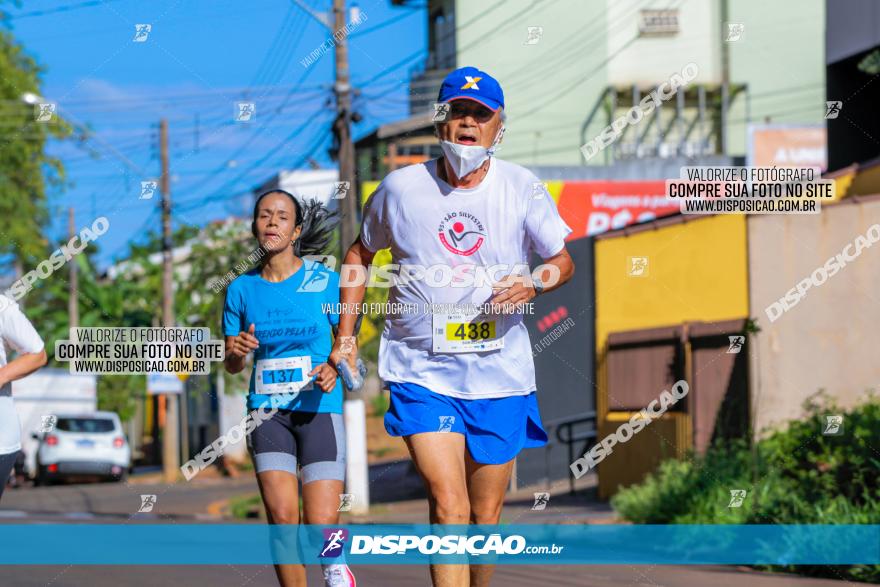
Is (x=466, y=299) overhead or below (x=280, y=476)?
overhead

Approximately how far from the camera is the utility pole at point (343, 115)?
59.2 ft

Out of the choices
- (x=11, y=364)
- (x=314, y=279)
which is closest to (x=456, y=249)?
(x=314, y=279)

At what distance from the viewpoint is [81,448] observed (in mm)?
31938

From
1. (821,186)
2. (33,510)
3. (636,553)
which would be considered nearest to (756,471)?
(636,553)

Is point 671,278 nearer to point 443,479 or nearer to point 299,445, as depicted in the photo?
point 299,445

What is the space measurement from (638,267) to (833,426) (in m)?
6.53

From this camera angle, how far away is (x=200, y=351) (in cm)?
1310

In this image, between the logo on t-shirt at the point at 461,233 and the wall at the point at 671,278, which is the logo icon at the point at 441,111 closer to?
the logo on t-shirt at the point at 461,233

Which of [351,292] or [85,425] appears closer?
[351,292]

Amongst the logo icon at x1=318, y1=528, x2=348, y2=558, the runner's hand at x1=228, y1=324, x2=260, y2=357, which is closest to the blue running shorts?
the logo icon at x1=318, y1=528, x2=348, y2=558

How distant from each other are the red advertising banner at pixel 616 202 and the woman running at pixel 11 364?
27870mm

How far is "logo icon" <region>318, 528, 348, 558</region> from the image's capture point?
6.51 metres

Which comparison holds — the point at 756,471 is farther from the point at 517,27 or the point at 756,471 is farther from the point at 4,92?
the point at 4,92

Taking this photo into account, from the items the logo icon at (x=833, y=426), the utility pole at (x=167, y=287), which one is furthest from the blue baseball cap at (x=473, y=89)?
the utility pole at (x=167, y=287)
